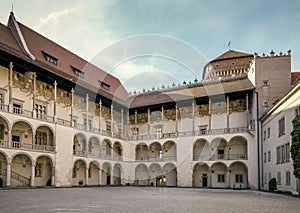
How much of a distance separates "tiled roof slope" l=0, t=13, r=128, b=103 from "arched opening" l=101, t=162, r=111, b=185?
25.7ft

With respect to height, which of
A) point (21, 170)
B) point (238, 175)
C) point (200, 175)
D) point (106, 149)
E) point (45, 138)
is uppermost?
point (45, 138)

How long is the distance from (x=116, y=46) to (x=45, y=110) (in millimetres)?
10154

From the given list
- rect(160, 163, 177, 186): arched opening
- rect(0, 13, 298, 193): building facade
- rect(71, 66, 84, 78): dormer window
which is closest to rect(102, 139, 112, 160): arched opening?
rect(0, 13, 298, 193): building facade

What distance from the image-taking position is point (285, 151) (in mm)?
22828

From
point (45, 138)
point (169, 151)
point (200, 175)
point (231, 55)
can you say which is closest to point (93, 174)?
point (45, 138)

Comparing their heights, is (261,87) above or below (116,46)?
below

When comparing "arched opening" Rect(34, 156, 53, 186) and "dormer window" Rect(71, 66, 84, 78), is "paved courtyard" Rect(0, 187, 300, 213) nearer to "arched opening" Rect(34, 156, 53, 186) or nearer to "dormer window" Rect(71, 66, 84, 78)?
"arched opening" Rect(34, 156, 53, 186)

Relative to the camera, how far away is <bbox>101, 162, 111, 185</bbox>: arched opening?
36219mm

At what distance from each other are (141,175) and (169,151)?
4671 mm

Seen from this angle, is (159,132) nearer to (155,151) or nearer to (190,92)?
(155,151)

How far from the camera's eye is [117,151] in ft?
128

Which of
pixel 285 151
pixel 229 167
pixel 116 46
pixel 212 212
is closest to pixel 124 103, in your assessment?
pixel 116 46

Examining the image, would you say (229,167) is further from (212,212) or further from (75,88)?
(212,212)

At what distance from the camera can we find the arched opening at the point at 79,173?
105ft
